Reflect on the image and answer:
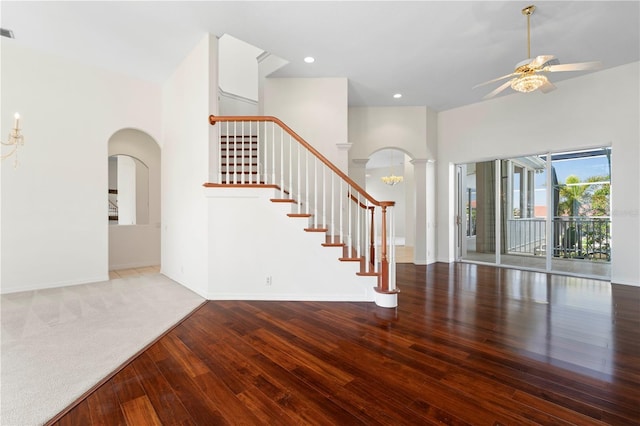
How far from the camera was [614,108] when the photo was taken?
187 inches

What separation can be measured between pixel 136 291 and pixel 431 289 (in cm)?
454

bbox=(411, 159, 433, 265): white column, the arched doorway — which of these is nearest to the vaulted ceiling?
bbox=(411, 159, 433, 265): white column

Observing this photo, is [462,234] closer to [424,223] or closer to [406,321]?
[424,223]

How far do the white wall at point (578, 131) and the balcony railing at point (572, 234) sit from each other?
59 centimetres

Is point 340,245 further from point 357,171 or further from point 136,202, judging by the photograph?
point 136,202

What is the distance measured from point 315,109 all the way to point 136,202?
466 cm

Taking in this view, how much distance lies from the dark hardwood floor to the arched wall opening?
374cm

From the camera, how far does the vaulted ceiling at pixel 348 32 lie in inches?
131

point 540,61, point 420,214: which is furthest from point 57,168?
point 420,214

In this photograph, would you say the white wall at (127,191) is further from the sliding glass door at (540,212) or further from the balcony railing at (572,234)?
the balcony railing at (572,234)

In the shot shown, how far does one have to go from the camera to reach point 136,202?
6.38 meters

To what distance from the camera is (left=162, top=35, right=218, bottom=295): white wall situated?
388 centimetres

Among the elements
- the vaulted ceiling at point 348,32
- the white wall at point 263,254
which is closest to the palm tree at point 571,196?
the vaulted ceiling at point 348,32

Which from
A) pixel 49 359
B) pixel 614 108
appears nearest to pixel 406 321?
pixel 49 359
